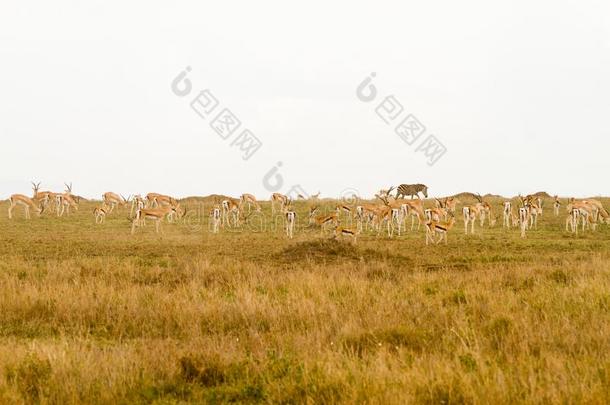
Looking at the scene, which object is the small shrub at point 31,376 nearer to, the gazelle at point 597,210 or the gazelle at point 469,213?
the gazelle at point 469,213

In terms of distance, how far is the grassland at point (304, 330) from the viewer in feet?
18.8

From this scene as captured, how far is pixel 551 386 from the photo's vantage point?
529 cm

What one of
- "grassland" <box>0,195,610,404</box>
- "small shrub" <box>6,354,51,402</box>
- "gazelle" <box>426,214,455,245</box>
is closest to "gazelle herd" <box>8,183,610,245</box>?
"gazelle" <box>426,214,455,245</box>

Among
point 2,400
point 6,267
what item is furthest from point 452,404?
point 6,267

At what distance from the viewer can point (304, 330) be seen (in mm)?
8320

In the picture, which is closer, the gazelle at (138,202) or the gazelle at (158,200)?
the gazelle at (158,200)

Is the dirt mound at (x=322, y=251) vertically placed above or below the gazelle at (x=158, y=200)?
below

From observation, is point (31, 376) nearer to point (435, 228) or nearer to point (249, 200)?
point (435, 228)

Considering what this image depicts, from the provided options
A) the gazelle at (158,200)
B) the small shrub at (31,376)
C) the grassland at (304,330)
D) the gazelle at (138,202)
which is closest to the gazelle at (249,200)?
the gazelle at (158,200)

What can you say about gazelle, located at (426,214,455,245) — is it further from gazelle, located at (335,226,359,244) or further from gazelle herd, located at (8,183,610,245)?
gazelle, located at (335,226,359,244)

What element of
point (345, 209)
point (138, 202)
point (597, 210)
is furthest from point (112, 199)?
point (597, 210)

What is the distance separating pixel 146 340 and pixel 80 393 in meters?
2.30

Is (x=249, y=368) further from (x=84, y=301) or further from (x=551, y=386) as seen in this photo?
(x=84, y=301)

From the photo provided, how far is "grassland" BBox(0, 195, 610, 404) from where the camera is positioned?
225 inches
